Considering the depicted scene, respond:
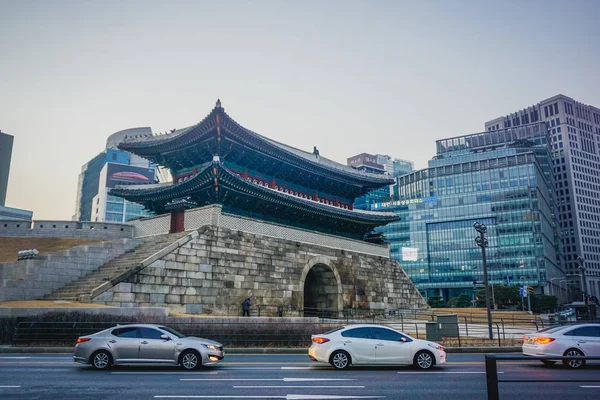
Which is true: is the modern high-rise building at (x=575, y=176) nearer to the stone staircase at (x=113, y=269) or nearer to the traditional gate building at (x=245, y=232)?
the traditional gate building at (x=245, y=232)

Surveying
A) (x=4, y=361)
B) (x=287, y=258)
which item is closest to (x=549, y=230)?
(x=287, y=258)

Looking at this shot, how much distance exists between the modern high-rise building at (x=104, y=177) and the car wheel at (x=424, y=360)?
9505 cm

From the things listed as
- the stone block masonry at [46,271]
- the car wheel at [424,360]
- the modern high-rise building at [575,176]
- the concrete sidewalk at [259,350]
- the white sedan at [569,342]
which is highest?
the modern high-rise building at [575,176]

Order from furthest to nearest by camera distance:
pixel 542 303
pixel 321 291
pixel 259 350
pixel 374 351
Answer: pixel 542 303, pixel 321 291, pixel 259 350, pixel 374 351

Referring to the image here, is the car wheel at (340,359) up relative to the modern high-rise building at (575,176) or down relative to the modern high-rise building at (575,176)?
down

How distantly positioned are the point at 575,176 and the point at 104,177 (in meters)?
131

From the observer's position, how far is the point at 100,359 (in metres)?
12.7

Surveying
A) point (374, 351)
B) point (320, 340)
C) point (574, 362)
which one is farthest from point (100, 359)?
point (574, 362)

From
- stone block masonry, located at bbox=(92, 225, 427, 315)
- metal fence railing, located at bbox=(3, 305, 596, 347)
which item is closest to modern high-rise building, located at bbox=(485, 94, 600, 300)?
stone block masonry, located at bbox=(92, 225, 427, 315)

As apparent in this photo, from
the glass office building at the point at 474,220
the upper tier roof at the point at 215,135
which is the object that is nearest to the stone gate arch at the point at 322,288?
the upper tier roof at the point at 215,135

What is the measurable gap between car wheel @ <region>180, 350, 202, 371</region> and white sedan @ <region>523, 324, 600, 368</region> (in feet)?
30.6

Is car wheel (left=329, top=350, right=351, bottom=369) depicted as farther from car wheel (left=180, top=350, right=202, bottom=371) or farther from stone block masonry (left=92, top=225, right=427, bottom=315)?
stone block masonry (left=92, top=225, right=427, bottom=315)

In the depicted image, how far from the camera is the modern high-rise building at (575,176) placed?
13388cm

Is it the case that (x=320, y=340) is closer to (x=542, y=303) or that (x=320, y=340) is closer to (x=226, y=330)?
(x=226, y=330)
